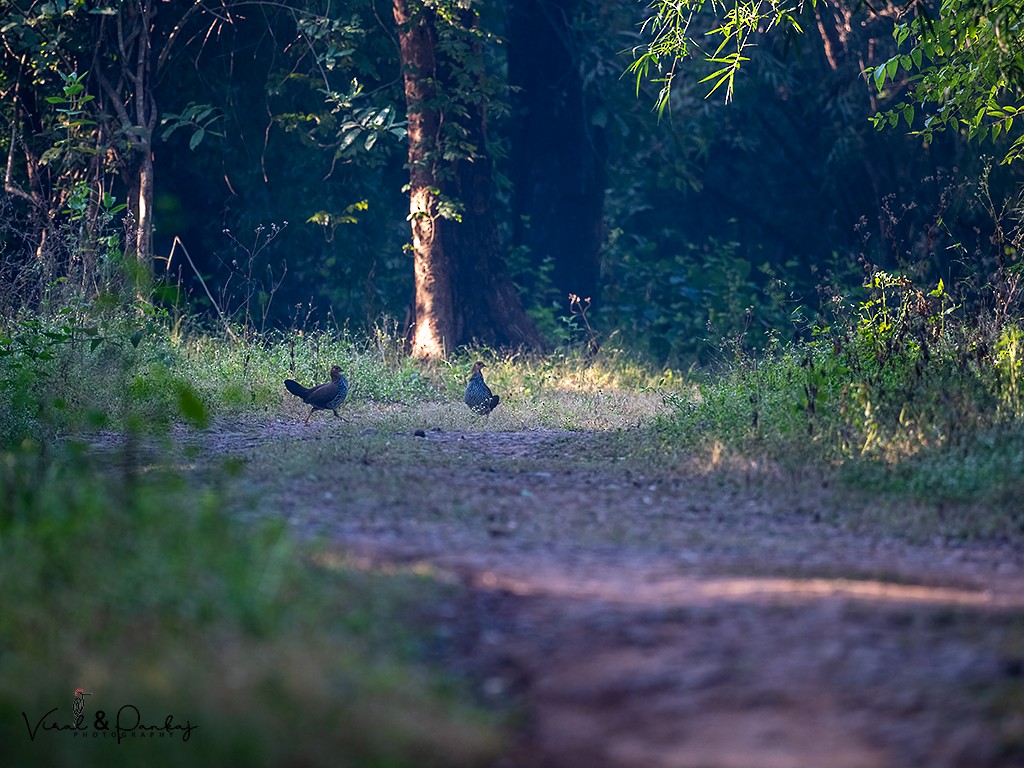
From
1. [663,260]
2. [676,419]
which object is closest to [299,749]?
[676,419]

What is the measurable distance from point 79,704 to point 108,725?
153 millimetres

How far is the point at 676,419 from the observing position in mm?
10047

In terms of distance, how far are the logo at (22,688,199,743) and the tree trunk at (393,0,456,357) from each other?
12.2 metres

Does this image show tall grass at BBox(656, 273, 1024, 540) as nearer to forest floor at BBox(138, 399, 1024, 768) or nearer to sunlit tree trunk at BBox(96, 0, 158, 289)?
Answer: forest floor at BBox(138, 399, 1024, 768)

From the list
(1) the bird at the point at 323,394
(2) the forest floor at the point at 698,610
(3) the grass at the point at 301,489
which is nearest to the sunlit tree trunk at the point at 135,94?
(3) the grass at the point at 301,489

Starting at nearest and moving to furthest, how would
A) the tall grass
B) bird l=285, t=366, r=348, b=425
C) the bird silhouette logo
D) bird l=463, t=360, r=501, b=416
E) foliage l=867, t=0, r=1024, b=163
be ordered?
the bird silhouette logo
the tall grass
foliage l=867, t=0, r=1024, b=163
bird l=285, t=366, r=348, b=425
bird l=463, t=360, r=501, b=416

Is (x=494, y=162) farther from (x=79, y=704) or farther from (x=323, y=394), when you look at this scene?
(x=79, y=704)

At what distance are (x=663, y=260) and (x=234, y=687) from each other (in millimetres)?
18760

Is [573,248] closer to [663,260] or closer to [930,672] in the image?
[663,260]

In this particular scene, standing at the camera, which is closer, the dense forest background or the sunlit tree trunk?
the sunlit tree trunk

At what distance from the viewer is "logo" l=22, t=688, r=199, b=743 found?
3.36 m

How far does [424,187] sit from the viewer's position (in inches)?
624

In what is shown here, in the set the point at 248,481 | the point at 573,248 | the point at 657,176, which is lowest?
the point at 248,481

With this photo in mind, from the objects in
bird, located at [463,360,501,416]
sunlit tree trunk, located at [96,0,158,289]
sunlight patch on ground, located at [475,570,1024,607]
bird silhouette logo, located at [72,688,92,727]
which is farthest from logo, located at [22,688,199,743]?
sunlit tree trunk, located at [96,0,158,289]
